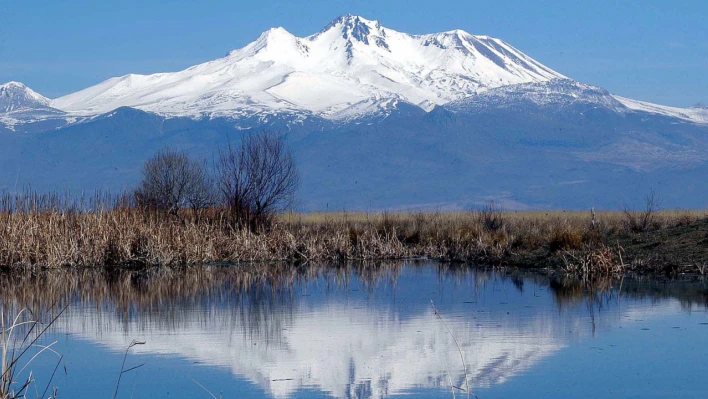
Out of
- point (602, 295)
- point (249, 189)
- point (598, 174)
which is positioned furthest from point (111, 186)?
point (602, 295)

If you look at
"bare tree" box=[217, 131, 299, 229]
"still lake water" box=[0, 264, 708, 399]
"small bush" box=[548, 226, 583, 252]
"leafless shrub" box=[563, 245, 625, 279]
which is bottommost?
"still lake water" box=[0, 264, 708, 399]

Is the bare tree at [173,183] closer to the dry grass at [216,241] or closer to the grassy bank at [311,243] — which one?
the grassy bank at [311,243]

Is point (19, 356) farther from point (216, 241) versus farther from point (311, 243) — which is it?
point (311, 243)

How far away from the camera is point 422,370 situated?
13.6 metres

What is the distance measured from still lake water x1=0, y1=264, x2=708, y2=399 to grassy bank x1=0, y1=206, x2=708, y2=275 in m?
2.33

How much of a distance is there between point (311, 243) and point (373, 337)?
1577 centimetres

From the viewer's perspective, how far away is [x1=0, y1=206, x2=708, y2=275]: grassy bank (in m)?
26.4

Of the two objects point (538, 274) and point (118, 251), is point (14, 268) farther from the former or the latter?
point (538, 274)

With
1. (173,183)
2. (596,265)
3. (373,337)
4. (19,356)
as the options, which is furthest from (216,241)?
(19,356)

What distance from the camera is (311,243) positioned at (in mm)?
31953

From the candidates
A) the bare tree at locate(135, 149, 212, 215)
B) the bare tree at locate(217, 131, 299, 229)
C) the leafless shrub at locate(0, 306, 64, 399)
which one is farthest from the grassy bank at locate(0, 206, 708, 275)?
the leafless shrub at locate(0, 306, 64, 399)

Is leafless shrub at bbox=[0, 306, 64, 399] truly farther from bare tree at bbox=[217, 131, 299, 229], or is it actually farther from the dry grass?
bare tree at bbox=[217, 131, 299, 229]

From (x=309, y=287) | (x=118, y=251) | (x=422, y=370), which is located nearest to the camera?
(x=422, y=370)

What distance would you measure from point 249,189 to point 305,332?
61.8 ft
